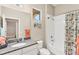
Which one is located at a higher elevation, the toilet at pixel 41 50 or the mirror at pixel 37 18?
the mirror at pixel 37 18

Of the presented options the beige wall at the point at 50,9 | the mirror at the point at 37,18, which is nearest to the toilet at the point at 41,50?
the mirror at the point at 37,18

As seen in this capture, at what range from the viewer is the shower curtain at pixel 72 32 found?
1.48 metres

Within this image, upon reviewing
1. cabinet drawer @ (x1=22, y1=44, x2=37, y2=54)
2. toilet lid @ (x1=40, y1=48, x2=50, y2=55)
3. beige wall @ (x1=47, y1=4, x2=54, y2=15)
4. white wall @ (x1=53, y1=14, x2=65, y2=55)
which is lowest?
toilet lid @ (x1=40, y1=48, x2=50, y2=55)

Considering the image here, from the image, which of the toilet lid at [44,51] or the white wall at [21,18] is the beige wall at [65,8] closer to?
the white wall at [21,18]

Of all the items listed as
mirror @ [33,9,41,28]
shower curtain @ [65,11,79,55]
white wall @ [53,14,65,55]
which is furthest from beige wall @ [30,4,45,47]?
shower curtain @ [65,11,79,55]

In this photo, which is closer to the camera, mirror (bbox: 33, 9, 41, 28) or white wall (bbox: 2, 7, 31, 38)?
white wall (bbox: 2, 7, 31, 38)

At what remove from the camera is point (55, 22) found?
151cm

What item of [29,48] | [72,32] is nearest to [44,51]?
[29,48]

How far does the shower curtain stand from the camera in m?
1.48

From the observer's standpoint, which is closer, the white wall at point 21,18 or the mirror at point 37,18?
the white wall at point 21,18

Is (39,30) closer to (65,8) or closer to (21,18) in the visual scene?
(21,18)

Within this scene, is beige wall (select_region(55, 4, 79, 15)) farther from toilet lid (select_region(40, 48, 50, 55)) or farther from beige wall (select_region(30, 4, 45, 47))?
toilet lid (select_region(40, 48, 50, 55))
